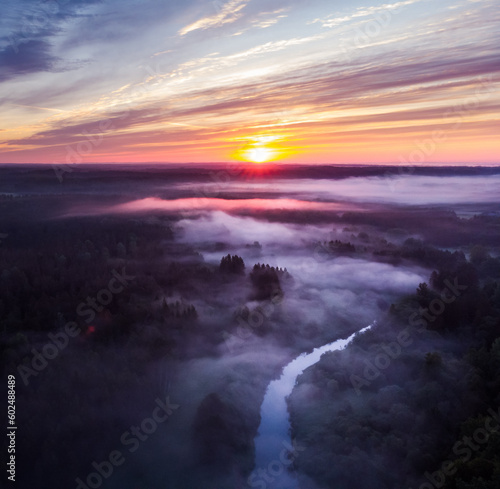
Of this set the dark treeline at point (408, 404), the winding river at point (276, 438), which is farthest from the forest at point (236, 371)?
the winding river at point (276, 438)

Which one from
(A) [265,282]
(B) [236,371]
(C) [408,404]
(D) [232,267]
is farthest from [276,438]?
(D) [232,267]

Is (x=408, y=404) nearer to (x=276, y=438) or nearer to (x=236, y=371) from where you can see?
(x=276, y=438)

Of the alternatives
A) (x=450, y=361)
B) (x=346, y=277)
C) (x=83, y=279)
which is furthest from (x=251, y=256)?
(x=450, y=361)

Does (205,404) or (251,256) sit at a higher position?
(205,404)

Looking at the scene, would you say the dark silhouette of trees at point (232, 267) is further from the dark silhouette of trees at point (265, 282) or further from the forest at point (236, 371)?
the dark silhouette of trees at point (265, 282)

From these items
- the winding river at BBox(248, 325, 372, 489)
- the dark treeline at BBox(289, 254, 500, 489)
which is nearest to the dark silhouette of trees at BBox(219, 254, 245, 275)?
the winding river at BBox(248, 325, 372, 489)

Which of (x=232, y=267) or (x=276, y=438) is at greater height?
(x=232, y=267)

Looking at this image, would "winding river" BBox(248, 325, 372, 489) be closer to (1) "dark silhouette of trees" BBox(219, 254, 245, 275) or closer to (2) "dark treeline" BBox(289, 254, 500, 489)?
(2) "dark treeline" BBox(289, 254, 500, 489)

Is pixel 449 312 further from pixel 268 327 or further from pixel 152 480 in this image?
pixel 152 480
